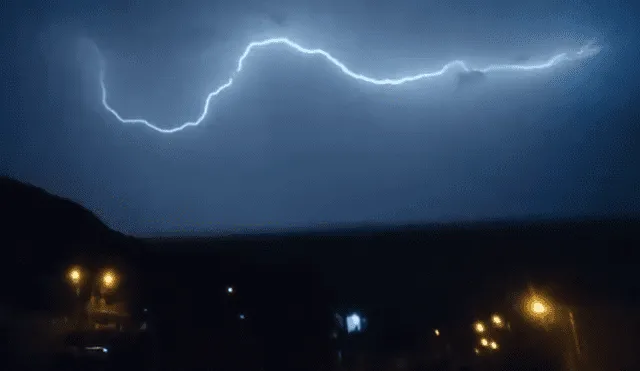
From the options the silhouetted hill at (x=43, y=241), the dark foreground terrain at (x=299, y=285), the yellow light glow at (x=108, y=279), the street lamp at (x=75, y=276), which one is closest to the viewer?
the dark foreground terrain at (x=299, y=285)

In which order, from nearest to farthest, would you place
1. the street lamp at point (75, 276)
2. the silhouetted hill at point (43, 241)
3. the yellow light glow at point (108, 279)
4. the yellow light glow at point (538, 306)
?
the yellow light glow at point (538, 306) < the silhouetted hill at point (43, 241) < the street lamp at point (75, 276) < the yellow light glow at point (108, 279)

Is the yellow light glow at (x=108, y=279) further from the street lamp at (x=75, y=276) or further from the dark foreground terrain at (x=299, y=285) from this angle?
the street lamp at (x=75, y=276)

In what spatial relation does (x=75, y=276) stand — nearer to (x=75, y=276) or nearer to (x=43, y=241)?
(x=75, y=276)

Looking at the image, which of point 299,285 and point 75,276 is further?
point 299,285

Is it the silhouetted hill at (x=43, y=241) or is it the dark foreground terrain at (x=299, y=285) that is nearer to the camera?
the dark foreground terrain at (x=299, y=285)

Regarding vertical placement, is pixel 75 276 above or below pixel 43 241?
below

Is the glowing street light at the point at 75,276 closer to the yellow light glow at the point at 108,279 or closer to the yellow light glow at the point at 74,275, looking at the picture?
the yellow light glow at the point at 74,275

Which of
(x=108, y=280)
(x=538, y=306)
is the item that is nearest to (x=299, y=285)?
→ (x=108, y=280)

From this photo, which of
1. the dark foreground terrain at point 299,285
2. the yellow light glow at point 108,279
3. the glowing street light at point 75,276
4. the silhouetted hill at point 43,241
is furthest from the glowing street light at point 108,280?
the glowing street light at point 75,276

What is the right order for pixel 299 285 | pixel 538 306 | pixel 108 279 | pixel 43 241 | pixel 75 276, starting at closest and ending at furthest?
pixel 538 306
pixel 75 276
pixel 43 241
pixel 108 279
pixel 299 285

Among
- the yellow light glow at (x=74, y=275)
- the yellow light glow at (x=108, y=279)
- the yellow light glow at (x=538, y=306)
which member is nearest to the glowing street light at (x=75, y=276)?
the yellow light glow at (x=74, y=275)

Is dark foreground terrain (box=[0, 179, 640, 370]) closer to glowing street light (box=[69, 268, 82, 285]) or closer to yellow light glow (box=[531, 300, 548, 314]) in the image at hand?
glowing street light (box=[69, 268, 82, 285])

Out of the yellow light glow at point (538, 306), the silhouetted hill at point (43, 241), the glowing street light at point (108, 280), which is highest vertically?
the silhouetted hill at point (43, 241)

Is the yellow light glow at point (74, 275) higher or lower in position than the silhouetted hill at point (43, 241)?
lower
